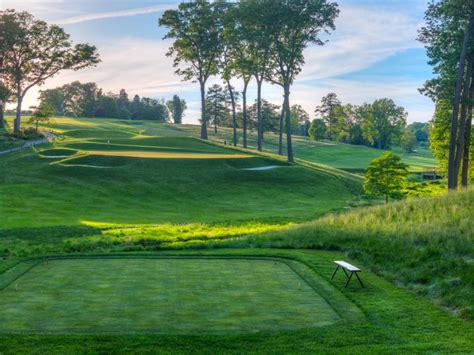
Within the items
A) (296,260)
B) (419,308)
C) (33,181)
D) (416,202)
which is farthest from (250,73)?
(419,308)

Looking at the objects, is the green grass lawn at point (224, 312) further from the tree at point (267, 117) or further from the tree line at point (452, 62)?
the tree at point (267, 117)

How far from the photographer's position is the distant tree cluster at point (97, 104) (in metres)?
151

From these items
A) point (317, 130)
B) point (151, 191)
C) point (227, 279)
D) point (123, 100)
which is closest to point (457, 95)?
point (227, 279)

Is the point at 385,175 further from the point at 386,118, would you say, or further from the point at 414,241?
the point at 386,118

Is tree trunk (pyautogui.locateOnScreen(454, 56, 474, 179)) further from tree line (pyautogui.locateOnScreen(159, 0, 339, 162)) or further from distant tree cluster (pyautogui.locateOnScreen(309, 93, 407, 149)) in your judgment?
distant tree cluster (pyautogui.locateOnScreen(309, 93, 407, 149))

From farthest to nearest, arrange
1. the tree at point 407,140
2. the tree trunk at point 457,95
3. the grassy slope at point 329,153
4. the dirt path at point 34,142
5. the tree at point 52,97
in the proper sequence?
the tree at point 52,97, the tree at point 407,140, the grassy slope at point 329,153, the dirt path at point 34,142, the tree trunk at point 457,95

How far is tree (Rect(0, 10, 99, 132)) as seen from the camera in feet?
213

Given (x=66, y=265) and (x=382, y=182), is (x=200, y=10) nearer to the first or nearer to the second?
(x=382, y=182)

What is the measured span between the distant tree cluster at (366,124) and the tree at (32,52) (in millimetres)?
76969

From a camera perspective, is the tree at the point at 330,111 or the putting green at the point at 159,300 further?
the tree at the point at 330,111

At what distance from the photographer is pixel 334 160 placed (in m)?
98.8

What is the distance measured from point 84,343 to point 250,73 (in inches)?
2367

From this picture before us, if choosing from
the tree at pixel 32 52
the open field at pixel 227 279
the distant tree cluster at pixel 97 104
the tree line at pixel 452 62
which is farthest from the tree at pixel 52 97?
the tree line at pixel 452 62

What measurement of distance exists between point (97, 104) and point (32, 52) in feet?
299
